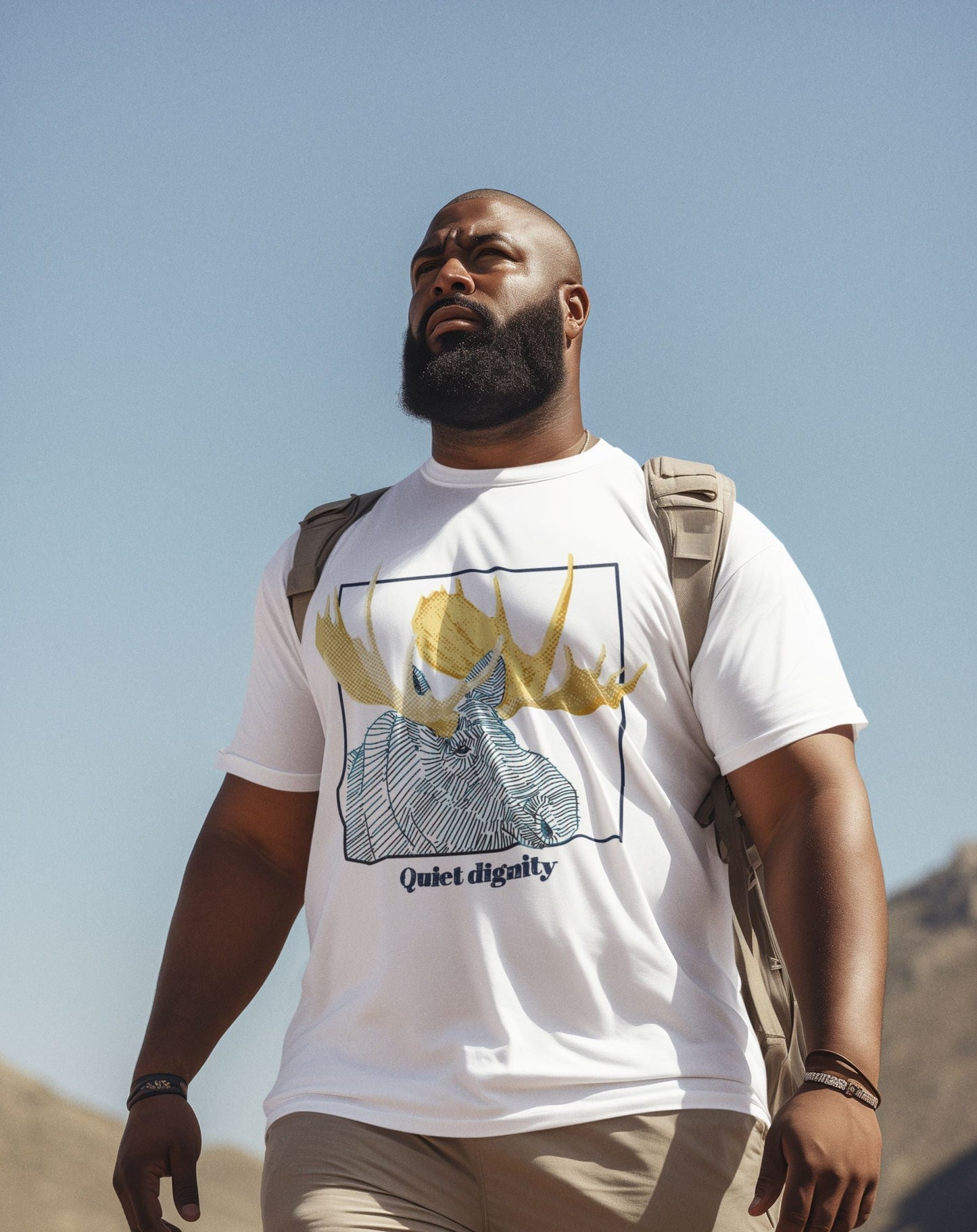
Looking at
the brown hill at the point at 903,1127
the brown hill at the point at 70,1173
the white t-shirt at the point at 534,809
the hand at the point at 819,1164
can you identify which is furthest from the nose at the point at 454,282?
the brown hill at the point at 70,1173


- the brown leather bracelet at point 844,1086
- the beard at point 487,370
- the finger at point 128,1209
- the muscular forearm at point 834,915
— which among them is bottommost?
the finger at point 128,1209

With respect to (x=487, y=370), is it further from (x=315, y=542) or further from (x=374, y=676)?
(x=374, y=676)

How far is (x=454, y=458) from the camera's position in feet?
11.8

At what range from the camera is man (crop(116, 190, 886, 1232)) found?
2654mm

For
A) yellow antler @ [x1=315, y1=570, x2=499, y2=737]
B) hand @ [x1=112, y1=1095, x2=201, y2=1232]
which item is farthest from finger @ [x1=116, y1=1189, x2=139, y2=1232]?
yellow antler @ [x1=315, y1=570, x2=499, y2=737]

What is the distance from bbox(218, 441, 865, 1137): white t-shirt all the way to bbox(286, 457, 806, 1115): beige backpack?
31mm

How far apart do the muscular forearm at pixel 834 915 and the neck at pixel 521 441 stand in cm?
112

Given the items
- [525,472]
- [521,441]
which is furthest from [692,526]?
[521,441]

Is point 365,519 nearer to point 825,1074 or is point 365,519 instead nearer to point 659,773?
point 659,773

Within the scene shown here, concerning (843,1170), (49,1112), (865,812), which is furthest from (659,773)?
(49,1112)

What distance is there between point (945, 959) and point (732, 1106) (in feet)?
162

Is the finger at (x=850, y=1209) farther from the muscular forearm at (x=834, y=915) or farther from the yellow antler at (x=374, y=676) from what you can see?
the yellow antler at (x=374, y=676)

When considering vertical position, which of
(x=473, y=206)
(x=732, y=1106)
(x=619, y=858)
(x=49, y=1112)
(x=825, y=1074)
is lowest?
(x=49, y=1112)

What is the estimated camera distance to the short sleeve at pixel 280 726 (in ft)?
11.2
